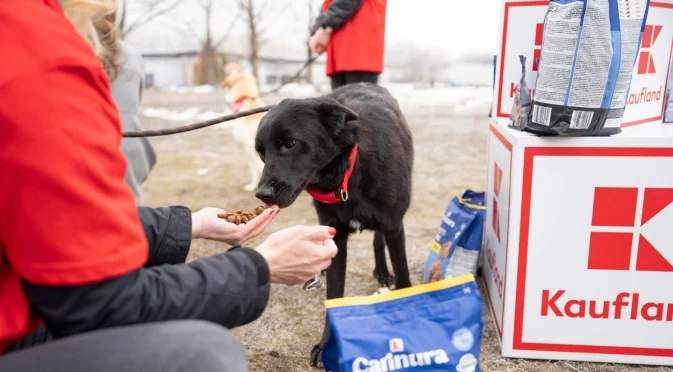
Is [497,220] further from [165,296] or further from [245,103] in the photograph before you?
[245,103]

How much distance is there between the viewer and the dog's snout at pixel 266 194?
1.74 meters

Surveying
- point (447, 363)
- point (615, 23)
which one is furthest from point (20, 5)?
point (615, 23)

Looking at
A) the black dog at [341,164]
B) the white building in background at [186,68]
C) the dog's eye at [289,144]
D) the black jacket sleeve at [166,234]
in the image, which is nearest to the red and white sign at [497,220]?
the black dog at [341,164]

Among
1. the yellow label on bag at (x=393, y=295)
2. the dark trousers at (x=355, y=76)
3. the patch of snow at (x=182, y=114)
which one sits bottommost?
the patch of snow at (x=182, y=114)

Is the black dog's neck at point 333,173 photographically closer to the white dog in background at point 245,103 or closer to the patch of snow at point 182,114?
the white dog in background at point 245,103

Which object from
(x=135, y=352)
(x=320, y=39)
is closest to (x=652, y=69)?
(x=320, y=39)

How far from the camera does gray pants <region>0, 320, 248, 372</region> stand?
2.69ft

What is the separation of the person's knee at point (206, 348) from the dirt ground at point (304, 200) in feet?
3.39

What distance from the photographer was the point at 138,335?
2.81 ft

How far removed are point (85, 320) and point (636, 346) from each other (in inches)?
69.2

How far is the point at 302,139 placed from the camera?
5.97 feet

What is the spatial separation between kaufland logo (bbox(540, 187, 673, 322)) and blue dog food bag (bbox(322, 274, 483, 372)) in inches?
19.0

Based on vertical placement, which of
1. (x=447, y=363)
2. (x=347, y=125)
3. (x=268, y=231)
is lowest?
(x=268, y=231)

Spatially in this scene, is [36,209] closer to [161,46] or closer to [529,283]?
[529,283]
